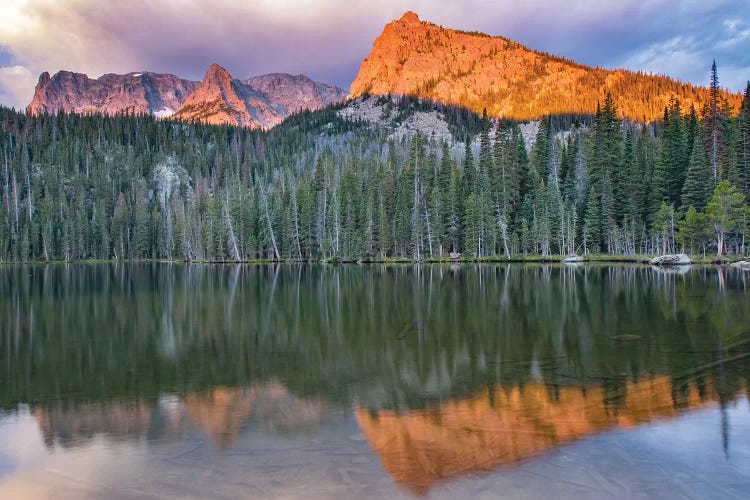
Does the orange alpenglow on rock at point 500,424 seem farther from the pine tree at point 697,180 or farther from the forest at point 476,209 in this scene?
the pine tree at point 697,180

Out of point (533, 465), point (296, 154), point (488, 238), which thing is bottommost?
point (533, 465)

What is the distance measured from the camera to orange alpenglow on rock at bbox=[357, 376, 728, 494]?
8125 millimetres

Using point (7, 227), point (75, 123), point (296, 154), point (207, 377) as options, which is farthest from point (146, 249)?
point (207, 377)

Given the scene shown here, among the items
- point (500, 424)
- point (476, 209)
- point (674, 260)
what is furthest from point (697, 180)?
point (500, 424)

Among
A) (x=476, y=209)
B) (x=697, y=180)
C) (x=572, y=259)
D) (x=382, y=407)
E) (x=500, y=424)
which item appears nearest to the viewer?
(x=500, y=424)

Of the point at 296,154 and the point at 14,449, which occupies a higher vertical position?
the point at 296,154

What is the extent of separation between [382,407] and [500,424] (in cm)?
248

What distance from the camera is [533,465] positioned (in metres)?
8.02

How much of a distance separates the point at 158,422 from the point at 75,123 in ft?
706

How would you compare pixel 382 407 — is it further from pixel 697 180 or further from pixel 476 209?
pixel 697 180

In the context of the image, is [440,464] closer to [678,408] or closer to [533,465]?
[533,465]

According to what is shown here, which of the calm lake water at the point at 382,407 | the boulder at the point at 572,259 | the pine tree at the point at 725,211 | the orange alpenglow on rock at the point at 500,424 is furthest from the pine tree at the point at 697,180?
the orange alpenglow on rock at the point at 500,424

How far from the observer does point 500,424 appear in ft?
31.8

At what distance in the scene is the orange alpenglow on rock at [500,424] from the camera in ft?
26.7
